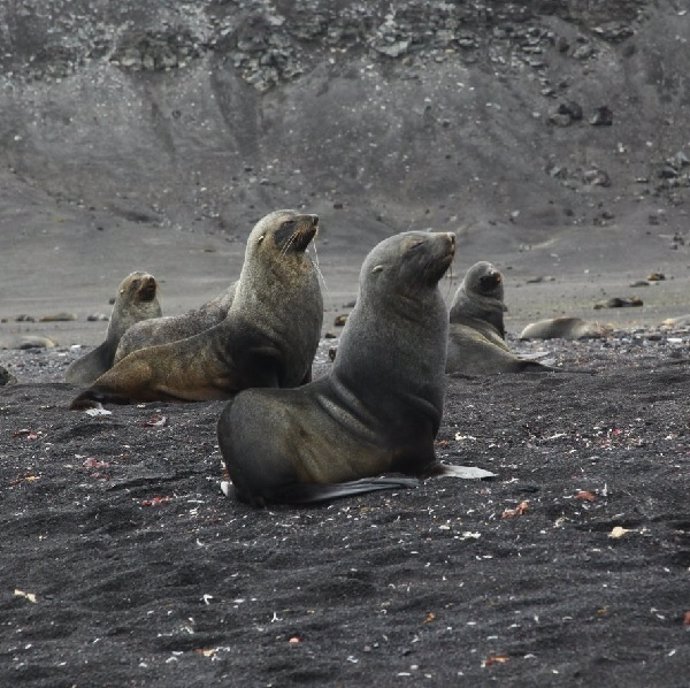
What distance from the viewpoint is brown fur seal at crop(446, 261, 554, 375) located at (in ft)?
32.1

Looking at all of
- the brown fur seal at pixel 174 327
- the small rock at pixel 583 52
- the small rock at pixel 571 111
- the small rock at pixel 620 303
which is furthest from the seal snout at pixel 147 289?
the small rock at pixel 583 52

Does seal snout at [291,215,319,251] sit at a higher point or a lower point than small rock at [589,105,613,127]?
lower

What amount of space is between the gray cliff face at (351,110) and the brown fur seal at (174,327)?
26347 mm

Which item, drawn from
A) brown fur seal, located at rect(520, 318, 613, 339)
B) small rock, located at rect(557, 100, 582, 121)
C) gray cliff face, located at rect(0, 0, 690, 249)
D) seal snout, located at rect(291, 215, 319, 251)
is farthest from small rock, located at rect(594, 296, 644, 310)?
small rock, located at rect(557, 100, 582, 121)

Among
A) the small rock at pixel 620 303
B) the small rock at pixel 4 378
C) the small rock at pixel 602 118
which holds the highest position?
the small rock at pixel 602 118

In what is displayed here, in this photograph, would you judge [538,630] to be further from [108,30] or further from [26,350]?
[108,30]

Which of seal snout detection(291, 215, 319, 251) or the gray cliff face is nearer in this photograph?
seal snout detection(291, 215, 319, 251)

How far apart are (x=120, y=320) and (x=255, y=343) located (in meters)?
3.09

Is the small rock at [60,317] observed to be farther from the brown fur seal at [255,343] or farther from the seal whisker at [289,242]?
the seal whisker at [289,242]

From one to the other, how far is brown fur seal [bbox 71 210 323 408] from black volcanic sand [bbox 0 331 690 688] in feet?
5.01

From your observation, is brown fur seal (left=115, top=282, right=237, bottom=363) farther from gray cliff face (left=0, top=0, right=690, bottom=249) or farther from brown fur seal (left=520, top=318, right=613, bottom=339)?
gray cliff face (left=0, top=0, right=690, bottom=249)

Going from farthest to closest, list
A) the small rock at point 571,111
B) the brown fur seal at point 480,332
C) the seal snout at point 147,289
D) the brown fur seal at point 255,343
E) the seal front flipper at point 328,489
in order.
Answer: the small rock at point 571,111
the seal snout at point 147,289
the brown fur seal at point 480,332
the brown fur seal at point 255,343
the seal front flipper at point 328,489

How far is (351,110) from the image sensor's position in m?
40.3

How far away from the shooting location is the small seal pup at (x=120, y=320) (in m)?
10.9
